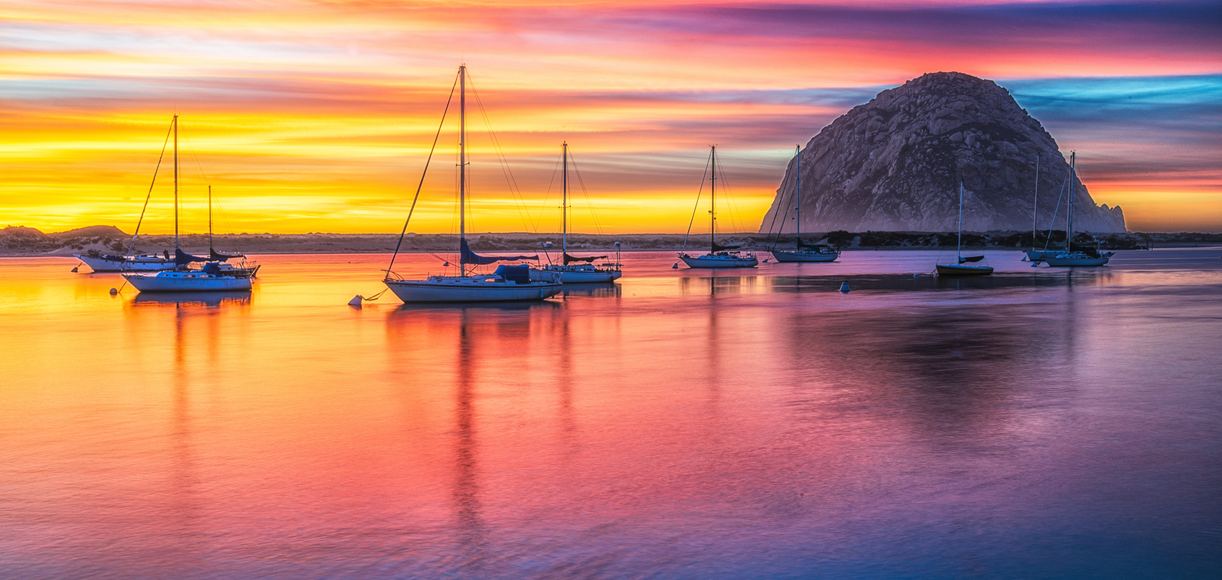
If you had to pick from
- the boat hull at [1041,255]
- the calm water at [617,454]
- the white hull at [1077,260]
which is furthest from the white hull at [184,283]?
the boat hull at [1041,255]

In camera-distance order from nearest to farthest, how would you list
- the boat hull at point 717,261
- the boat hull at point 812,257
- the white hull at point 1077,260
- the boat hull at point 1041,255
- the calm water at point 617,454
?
the calm water at point 617,454 < the white hull at point 1077,260 < the boat hull at point 1041,255 < the boat hull at point 717,261 < the boat hull at point 812,257

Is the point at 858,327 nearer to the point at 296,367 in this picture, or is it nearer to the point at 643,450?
the point at 296,367

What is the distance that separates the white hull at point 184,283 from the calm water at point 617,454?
27.3 metres

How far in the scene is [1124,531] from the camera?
11.0 metres

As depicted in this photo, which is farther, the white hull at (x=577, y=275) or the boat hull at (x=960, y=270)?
the boat hull at (x=960, y=270)

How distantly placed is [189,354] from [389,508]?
62.8ft

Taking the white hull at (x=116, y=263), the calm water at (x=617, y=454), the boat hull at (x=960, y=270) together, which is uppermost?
the white hull at (x=116, y=263)

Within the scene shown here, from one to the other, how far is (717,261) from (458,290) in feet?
203

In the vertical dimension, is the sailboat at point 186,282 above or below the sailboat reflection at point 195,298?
above

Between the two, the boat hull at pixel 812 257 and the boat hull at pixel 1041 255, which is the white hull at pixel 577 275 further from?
the boat hull at pixel 812 257

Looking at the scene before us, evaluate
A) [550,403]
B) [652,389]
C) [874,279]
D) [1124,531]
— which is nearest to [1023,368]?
[652,389]

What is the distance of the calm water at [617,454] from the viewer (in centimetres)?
1036

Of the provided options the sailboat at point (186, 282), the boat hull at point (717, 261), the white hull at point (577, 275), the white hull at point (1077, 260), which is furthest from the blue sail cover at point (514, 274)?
the white hull at point (1077, 260)

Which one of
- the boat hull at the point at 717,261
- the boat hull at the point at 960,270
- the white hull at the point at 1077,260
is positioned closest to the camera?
the boat hull at the point at 960,270
